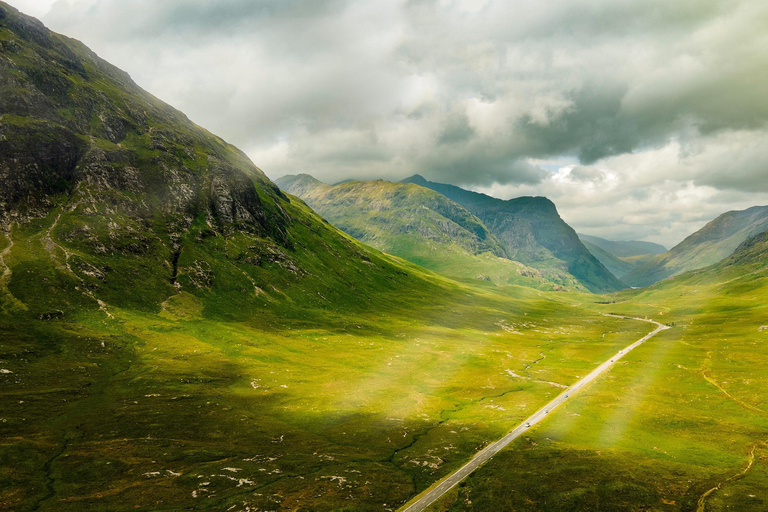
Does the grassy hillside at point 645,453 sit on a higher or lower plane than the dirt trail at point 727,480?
lower

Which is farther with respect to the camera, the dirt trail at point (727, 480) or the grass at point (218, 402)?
the grass at point (218, 402)

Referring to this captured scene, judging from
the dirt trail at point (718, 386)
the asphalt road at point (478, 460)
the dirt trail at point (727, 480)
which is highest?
the dirt trail at point (727, 480)

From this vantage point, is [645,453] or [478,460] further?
[645,453]

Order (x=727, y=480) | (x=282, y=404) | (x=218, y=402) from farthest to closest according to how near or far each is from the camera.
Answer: (x=282, y=404) < (x=218, y=402) < (x=727, y=480)

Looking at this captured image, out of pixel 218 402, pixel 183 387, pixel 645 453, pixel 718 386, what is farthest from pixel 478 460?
pixel 718 386

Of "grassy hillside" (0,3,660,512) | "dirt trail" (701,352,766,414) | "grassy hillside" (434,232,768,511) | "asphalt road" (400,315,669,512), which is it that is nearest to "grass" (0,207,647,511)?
"grassy hillside" (0,3,660,512)

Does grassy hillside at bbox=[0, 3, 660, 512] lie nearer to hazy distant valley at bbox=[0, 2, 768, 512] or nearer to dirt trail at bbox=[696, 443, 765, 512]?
hazy distant valley at bbox=[0, 2, 768, 512]

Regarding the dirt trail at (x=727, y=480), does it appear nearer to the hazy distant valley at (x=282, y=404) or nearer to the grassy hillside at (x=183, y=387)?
the hazy distant valley at (x=282, y=404)

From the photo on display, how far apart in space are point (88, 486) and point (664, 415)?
136845mm

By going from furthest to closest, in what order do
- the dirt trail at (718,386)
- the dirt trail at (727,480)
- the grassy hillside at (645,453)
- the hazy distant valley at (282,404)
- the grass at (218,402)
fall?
the dirt trail at (718,386) < the hazy distant valley at (282,404) < the grass at (218,402) < the grassy hillside at (645,453) < the dirt trail at (727,480)

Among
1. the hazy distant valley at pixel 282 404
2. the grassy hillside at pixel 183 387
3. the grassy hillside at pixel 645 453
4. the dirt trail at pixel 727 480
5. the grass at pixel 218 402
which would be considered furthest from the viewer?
the grassy hillside at pixel 183 387

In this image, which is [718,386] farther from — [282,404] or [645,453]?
[282,404]

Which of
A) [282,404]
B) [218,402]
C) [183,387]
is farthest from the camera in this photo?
[183,387]

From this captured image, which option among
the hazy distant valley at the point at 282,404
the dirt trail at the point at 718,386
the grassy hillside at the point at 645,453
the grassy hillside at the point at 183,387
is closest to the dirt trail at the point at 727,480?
the grassy hillside at the point at 645,453
